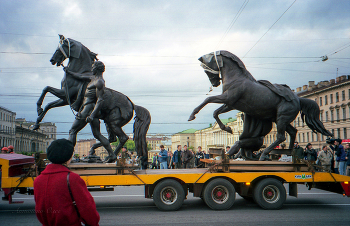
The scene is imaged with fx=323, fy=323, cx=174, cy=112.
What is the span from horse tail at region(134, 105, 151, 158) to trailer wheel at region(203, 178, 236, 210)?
250 cm

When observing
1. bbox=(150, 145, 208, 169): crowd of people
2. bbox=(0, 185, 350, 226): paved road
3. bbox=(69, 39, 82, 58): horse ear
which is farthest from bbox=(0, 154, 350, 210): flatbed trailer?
bbox=(150, 145, 208, 169): crowd of people

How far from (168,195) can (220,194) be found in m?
1.22

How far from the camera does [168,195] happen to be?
7398 mm

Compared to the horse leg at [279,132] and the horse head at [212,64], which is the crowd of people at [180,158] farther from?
the horse head at [212,64]

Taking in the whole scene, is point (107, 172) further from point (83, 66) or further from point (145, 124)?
point (83, 66)

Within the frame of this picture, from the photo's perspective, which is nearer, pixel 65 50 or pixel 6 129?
pixel 65 50

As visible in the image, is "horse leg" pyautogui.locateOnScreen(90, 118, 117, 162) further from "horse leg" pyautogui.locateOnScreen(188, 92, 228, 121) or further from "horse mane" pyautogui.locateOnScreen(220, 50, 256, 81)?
"horse mane" pyautogui.locateOnScreen(220, 50, 256, 81)

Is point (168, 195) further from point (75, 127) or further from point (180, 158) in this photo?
point (180, 158)

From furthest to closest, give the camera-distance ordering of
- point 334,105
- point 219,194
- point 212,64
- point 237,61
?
1. point 334,105
2. point 212,64
3. point 237,61
4. point 219,194

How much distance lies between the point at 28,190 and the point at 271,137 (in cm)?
7236

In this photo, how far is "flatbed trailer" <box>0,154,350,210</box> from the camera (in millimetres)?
7141

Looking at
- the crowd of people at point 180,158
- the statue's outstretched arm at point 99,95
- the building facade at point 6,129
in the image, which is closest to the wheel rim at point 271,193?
the crowd of people at point 180,158

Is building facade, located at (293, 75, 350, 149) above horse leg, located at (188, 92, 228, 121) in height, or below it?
above

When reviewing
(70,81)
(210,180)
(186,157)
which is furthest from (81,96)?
(186,157)
